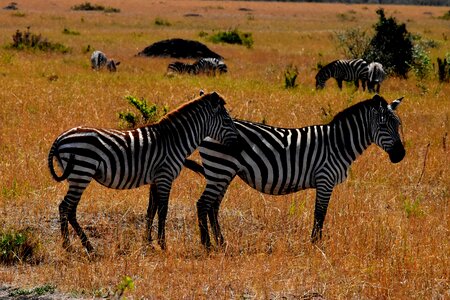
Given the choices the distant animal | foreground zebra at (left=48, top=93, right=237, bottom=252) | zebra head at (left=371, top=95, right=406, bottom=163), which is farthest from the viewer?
the distant animal

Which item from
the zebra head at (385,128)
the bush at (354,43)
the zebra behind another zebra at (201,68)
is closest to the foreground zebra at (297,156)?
the zebra head at (385,128)

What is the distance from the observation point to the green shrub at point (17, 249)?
292 inches

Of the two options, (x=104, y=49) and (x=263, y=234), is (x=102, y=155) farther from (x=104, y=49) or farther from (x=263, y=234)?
(x=104, y=49)

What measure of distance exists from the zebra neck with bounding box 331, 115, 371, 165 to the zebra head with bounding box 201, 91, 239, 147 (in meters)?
1.21

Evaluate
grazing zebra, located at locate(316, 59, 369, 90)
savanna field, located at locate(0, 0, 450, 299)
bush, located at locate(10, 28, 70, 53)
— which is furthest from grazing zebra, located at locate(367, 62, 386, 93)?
bush, located at locate(10, 28, 70, 53)

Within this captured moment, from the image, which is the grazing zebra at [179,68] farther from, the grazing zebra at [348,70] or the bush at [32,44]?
the bush at [32,44]

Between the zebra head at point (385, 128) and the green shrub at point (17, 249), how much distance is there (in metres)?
4.12

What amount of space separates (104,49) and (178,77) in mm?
11188

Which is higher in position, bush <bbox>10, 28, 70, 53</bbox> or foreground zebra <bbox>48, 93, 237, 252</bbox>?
foreground zebra <bbox>48, 93, 237, 252</bbox>

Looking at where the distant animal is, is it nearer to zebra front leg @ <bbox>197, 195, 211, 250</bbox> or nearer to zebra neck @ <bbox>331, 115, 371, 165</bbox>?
zebra neck @ <bbox>331, 115, 371, 165</bbox>

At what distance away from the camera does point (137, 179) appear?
314 inches

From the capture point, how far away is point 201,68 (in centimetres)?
2656

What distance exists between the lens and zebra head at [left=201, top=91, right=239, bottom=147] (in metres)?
8.44

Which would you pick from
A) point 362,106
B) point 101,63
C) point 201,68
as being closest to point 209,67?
point 201,68
